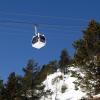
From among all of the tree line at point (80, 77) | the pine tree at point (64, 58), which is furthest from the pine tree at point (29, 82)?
the pine tree at point (64, 58)

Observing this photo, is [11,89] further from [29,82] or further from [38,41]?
[38,41]

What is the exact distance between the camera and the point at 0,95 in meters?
69.2

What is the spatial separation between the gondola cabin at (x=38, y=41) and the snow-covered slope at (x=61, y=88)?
6764cm

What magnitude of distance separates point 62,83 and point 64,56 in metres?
8.64

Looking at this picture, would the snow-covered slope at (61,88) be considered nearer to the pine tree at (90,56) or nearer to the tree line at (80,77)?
the tree line at (80,77)

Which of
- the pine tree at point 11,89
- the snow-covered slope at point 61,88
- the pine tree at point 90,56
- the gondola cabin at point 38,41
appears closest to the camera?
the gondola cabin at point 38,41

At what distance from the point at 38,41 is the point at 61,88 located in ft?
290

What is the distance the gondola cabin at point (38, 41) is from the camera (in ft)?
64.9

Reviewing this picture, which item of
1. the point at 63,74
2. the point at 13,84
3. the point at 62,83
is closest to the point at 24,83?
the point at 13,84

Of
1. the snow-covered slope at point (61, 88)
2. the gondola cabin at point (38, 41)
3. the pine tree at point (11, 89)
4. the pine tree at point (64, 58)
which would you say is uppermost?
the pine tree at point (64, 58)

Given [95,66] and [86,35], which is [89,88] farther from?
[86,35]

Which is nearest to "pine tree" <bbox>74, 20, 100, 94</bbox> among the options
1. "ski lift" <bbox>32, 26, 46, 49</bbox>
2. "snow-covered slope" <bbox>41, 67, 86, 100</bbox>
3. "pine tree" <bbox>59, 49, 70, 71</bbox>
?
"ski lift" <bbox>32, 26, 46, 49</bbox>

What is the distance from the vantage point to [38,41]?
19938 millimetres

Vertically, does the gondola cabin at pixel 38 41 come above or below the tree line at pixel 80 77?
below
